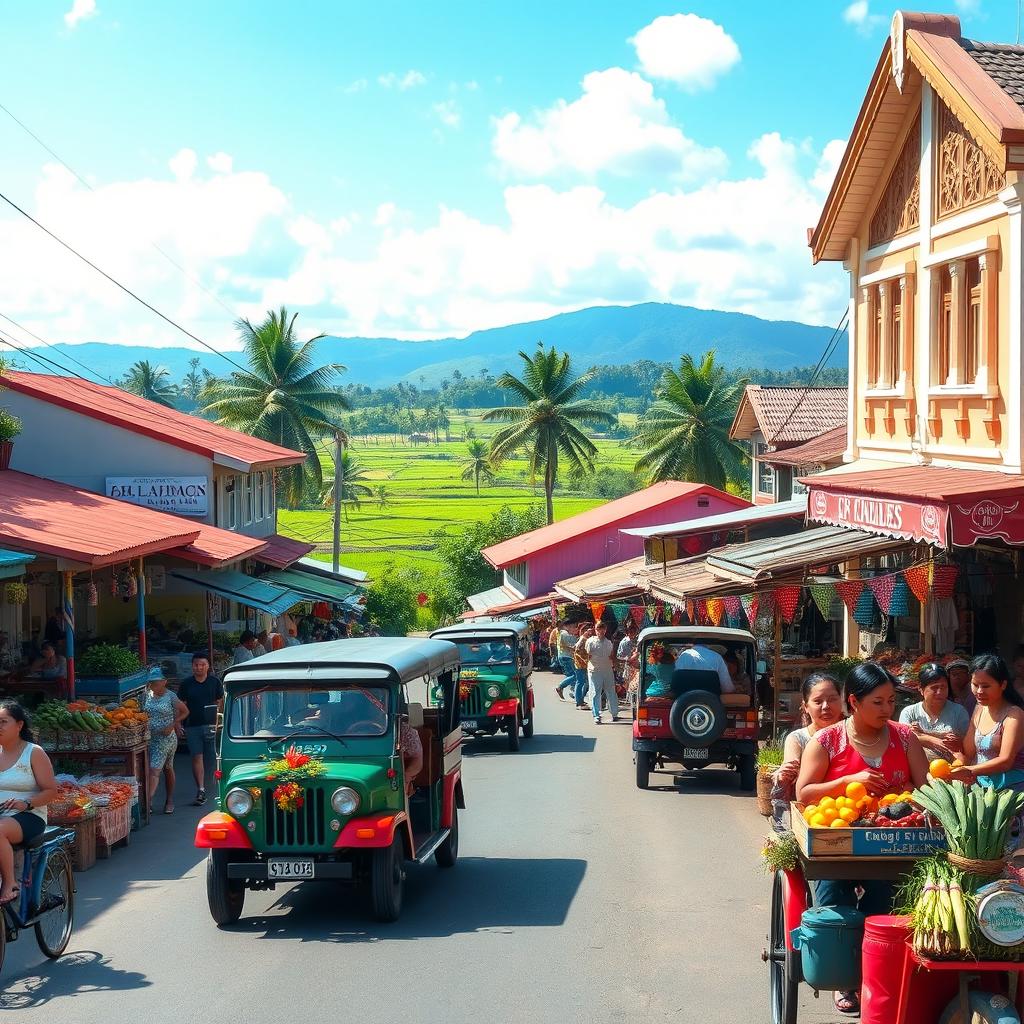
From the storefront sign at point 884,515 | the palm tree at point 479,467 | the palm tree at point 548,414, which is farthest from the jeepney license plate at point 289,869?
the palm tree at point 479,467

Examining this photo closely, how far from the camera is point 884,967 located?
20.2 feet

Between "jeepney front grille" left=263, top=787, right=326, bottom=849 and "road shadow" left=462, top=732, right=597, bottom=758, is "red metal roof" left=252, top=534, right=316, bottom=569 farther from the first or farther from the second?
"jeepney front grille" left=263, top=787, right=326, bottom=849

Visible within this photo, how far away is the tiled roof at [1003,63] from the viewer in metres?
15.1

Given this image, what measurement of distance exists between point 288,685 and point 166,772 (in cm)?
615

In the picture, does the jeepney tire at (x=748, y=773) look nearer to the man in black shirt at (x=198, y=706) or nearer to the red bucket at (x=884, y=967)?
the man in black shirt at (x=198, y=706)

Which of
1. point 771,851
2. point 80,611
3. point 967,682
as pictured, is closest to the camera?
point 771,851

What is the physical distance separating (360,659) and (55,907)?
3.11 meters

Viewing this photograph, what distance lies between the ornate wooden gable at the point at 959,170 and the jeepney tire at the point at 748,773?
292 inches

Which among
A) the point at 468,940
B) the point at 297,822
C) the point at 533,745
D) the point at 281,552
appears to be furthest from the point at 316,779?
the point at 281,552

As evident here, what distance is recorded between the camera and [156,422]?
32.7 m

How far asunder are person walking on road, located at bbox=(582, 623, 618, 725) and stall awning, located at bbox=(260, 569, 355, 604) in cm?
732

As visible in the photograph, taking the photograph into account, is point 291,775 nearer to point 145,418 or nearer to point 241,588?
point 241,588

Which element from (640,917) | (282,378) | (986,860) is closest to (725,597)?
(640,917)

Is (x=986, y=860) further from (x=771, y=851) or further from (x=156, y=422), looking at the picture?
(x=156, y=422)
